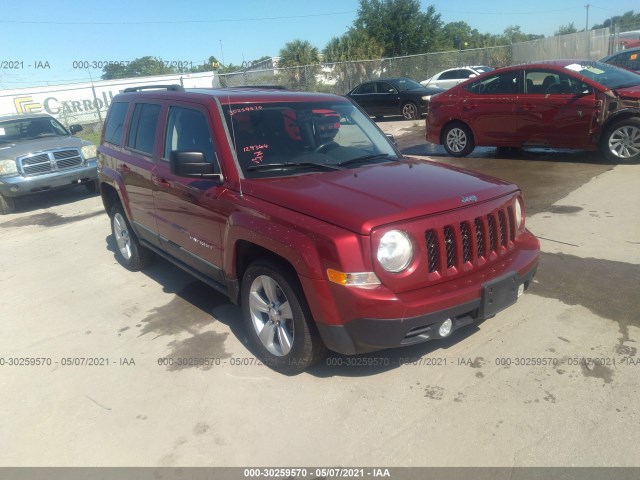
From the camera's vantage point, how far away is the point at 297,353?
3328 mm

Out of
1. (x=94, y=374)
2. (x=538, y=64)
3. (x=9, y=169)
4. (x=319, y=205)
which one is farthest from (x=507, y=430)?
(x=9, y=169)

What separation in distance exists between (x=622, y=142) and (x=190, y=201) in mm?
7392

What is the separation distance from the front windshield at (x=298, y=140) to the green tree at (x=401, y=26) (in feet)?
146

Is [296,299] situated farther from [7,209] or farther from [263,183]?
[7,209]

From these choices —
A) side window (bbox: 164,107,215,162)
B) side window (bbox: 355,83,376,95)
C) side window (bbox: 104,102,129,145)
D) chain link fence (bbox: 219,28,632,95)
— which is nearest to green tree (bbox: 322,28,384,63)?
chain link fence (bbox: 219,28,632,95)

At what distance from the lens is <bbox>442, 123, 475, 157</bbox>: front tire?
33.0 ft

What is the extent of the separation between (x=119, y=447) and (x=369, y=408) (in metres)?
1.48

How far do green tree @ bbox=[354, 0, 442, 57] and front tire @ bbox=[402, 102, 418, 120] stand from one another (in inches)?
1206

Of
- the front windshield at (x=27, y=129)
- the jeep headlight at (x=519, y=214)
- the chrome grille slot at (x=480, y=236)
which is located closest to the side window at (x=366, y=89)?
the front windshield at (x=27, y=129)

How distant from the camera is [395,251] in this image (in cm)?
291

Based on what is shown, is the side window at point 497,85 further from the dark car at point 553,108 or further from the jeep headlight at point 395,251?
the jeep headlight at point 395,251

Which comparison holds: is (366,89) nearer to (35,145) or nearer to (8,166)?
(35,145)

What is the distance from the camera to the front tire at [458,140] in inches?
396

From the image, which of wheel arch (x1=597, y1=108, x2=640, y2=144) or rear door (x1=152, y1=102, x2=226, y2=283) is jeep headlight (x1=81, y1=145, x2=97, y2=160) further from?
wheel arch (x1=597, y1=108, x2=640, y2=144)
